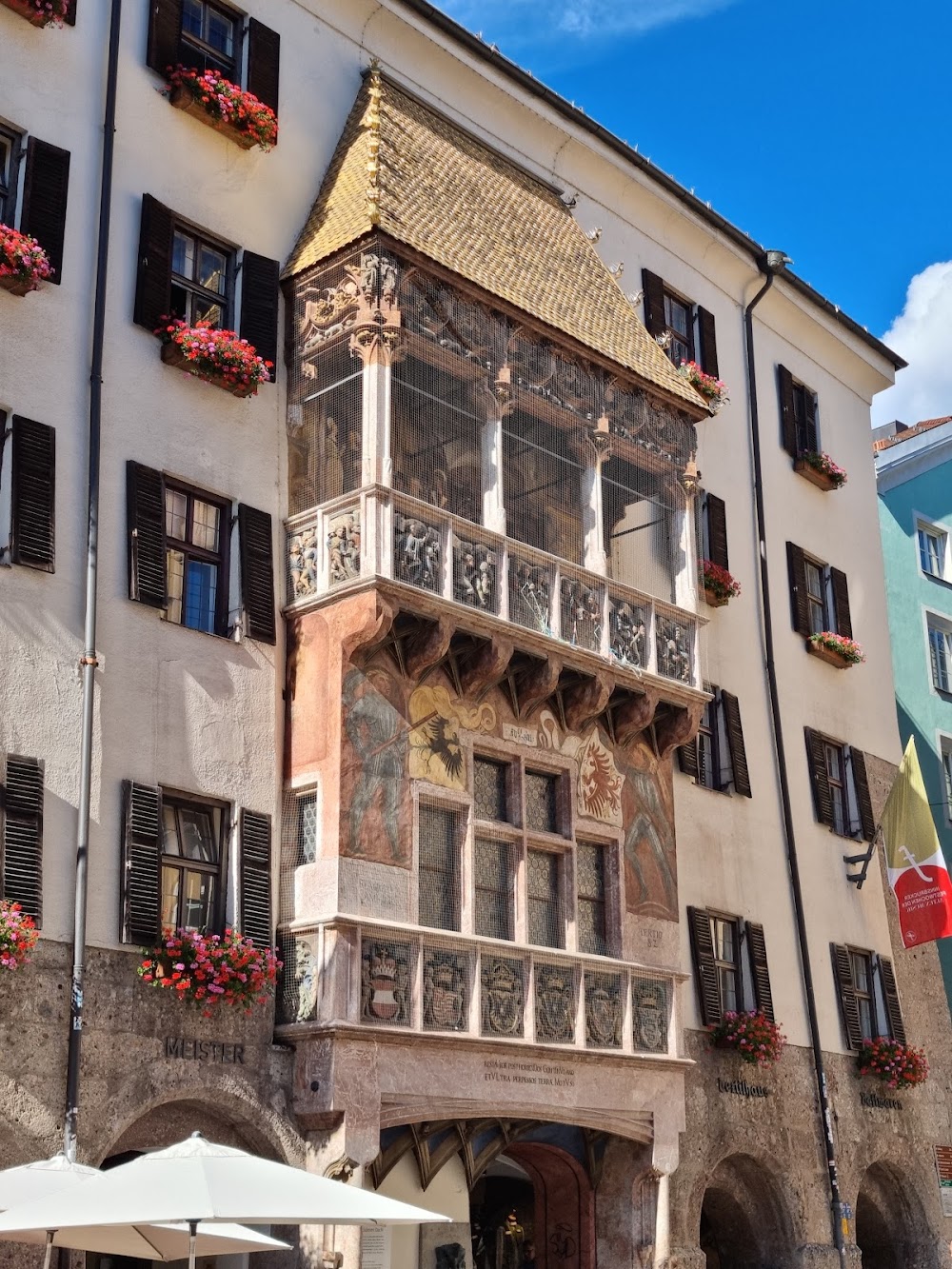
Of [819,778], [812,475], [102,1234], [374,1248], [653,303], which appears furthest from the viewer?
[812,475]

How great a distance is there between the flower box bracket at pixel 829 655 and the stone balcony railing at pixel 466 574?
636 cm

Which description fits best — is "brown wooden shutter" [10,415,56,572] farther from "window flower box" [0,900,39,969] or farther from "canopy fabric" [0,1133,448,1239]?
"canopy fabric" [0,1133,448,1239]

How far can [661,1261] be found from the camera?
19.4m

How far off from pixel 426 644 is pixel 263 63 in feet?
23.7

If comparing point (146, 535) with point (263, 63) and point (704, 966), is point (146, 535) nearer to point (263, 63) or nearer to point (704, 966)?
point (263, 63)

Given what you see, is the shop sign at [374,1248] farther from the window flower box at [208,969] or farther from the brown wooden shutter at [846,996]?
the brown wooden shutter at [846,996]

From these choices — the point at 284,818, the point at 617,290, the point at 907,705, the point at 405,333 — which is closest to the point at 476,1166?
the point at 284,818

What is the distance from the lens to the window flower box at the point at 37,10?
57.4 feet

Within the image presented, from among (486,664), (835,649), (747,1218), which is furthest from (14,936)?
(835,649)

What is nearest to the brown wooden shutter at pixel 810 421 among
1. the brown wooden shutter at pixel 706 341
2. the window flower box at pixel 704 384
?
the brown wooden shutter at pixel 706 341

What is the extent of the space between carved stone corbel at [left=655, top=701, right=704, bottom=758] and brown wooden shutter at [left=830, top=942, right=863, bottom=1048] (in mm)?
5422

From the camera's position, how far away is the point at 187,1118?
16.3 m

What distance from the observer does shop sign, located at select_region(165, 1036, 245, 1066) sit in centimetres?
1599

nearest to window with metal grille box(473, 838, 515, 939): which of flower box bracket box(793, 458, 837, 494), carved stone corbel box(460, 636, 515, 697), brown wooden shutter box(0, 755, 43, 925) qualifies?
carved stone corbel box(460, 636, 515, 697)
